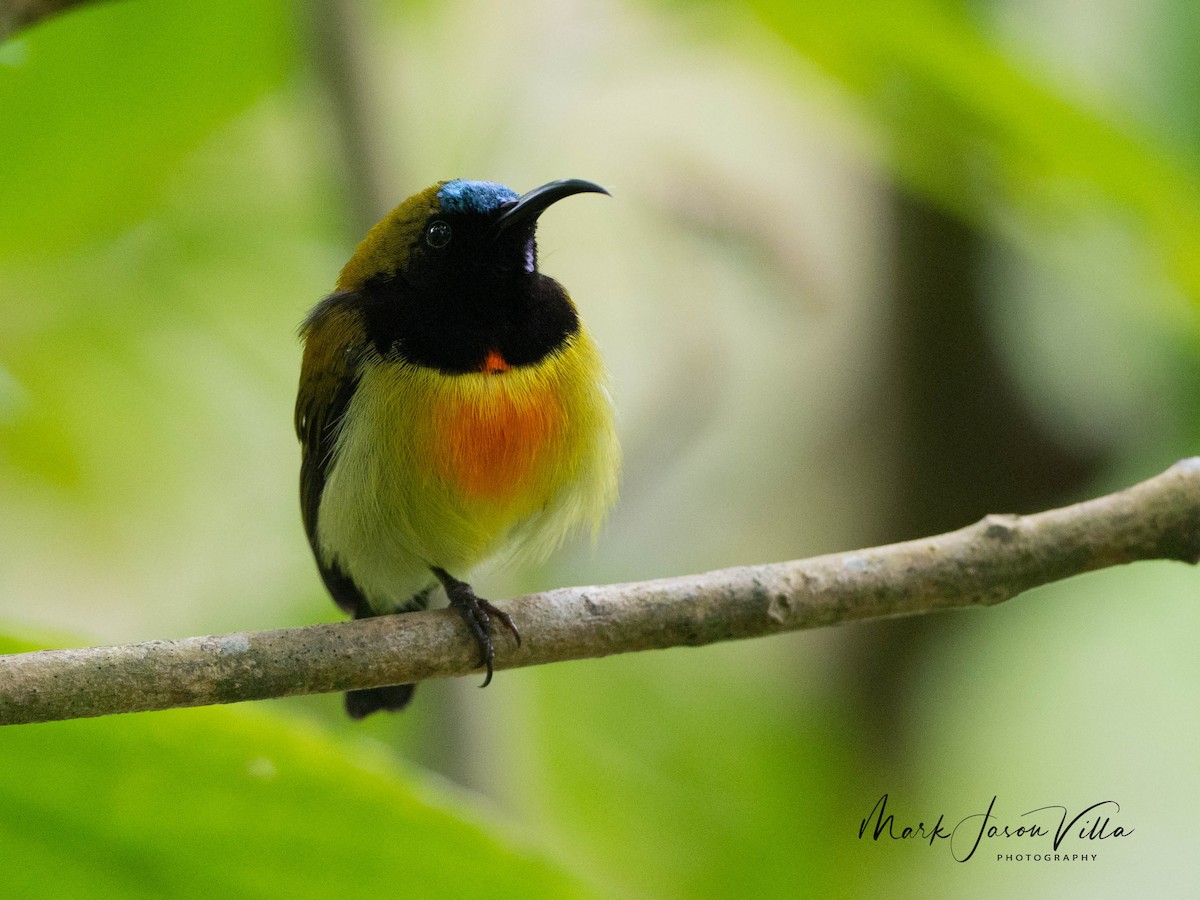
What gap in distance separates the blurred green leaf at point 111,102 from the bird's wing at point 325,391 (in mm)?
773

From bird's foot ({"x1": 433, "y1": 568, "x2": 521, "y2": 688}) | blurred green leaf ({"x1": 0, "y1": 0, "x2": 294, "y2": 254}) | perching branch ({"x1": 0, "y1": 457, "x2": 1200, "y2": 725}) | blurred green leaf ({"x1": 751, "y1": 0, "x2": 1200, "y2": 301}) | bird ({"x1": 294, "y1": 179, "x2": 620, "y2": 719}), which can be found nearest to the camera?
perching branch ({"x1": 0, "y1": 457, "x2": 1200, "y2": 725})

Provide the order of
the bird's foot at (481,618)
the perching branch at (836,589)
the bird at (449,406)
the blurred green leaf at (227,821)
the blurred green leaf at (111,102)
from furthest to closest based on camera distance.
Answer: the blurred green leaf at (111,102)
the bird at (449,406)
the bird's foot at (481,618)
the perching branch at (836,589)
the blurred green leaf at (227,821)

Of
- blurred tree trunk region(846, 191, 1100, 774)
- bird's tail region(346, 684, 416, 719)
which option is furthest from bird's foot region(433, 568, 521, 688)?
blurred tree trunk region(846, 191, 1100, 774)

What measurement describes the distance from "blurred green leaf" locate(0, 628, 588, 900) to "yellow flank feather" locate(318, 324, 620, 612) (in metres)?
1.11

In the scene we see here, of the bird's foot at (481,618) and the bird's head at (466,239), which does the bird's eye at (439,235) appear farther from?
the bird's foot at (481,618)

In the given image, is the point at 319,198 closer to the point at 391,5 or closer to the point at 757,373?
the point at 391,5

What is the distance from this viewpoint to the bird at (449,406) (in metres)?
3.23

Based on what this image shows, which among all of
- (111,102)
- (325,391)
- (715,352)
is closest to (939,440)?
(715,352)

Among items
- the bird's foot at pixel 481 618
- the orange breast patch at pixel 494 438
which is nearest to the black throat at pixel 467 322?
the orange breast patch at pixel 494 438

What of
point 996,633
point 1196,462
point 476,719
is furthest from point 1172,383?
point 476,719

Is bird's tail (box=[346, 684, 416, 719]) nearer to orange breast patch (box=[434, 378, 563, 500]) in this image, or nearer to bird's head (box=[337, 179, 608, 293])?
orange breast patch (box=[434, 378, 563, 500])

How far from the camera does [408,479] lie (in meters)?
3.26

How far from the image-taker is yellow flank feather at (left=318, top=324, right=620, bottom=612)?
321 centimetres

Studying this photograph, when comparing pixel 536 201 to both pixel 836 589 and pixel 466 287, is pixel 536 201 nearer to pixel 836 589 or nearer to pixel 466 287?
pixel 466 287
